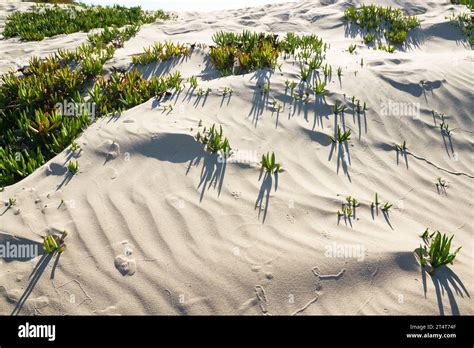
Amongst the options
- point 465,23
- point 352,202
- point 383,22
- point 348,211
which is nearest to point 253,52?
point 352,202

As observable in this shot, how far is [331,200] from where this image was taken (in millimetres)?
3633

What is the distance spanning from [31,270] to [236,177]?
2.38 m

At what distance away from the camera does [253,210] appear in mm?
3496

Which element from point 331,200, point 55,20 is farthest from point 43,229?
point 55,20

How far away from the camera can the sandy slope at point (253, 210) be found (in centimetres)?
275

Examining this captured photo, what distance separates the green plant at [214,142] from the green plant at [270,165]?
529 millimetres

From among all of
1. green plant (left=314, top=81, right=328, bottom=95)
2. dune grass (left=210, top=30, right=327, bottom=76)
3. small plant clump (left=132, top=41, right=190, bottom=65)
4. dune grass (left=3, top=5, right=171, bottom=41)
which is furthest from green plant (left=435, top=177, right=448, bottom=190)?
dune grass (left=3, top=5, right=171, bottom=41)

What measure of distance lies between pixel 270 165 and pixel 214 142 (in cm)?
88

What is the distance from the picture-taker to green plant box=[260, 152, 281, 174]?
12.9ft

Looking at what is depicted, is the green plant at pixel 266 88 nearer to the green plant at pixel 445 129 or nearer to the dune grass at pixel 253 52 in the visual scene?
the dune grass at pixel 253 52

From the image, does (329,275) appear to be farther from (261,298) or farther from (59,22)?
(59,22)

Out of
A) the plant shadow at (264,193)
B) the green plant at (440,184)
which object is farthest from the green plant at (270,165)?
the green plant at (440,184)
